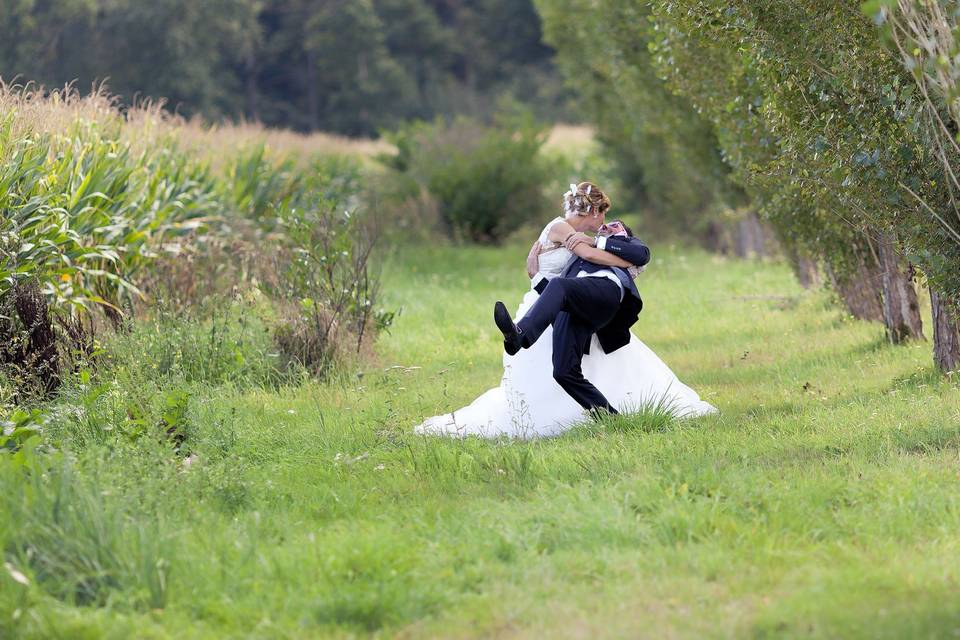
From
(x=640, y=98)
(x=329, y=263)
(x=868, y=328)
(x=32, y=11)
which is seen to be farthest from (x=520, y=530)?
(x=32, y=11)

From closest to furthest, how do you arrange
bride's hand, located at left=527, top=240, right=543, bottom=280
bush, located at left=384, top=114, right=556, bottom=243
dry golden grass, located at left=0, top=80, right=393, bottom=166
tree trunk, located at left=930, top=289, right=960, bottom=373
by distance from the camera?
tree trunk, located at left=930, top=289, right=960, bottom=373 → bride's hand, located at left=527, top=240, right=543, bottom=280 → dry golden grass, located at left=0, top=80, right=393, bottom=166 → bush, located at left=384, top=114, right=556, bottom=243

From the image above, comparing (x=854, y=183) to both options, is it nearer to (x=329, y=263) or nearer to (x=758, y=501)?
(x=758, y=501)

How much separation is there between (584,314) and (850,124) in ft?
6.85

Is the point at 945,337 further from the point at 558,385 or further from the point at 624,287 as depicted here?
the point at 558,385

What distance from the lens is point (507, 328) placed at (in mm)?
7391

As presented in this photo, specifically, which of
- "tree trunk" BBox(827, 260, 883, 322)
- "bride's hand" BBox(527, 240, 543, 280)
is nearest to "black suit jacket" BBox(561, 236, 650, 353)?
"bride's hand" BBox(527, 240, 543, 280)

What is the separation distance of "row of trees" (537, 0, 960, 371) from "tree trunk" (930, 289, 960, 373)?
11 millimetres

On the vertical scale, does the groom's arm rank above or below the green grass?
above

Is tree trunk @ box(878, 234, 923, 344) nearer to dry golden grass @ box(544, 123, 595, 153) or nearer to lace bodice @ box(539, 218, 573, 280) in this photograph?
lace bodice @ box(539, 218, 573, 280)

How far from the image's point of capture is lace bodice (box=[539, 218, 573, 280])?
833 centimetres

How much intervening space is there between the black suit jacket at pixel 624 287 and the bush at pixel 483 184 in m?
18.0

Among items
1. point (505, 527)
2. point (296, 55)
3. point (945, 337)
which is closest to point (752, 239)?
point (945, 337)

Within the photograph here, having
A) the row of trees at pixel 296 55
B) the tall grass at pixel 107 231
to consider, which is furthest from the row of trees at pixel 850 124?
the row of trees at pixel 296 55

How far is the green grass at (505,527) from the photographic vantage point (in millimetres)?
4492
